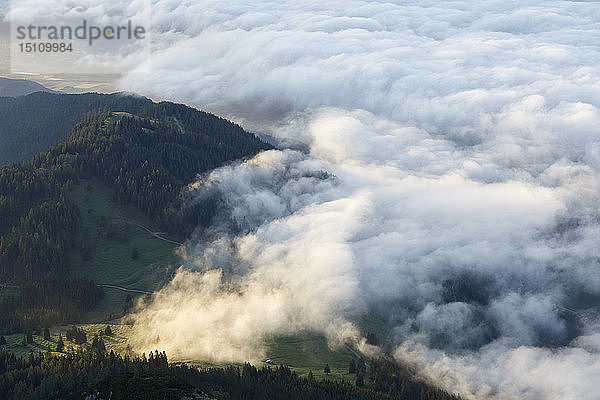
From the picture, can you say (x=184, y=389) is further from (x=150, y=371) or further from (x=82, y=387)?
(x=82, y=387)

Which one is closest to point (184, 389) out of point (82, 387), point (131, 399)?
point (131, 399)

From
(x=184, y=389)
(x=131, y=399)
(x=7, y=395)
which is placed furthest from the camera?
(x=7, y=395)

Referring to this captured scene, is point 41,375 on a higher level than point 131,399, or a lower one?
lower

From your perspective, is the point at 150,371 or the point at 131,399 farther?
the point at 150,371

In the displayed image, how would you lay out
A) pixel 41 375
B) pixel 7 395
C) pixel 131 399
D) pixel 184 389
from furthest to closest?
pixel 41 375 → pixel 7 395 → pixel 184 389 → pixel 131 399

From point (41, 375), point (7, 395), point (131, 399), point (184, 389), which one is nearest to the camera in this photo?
point (131, 399)

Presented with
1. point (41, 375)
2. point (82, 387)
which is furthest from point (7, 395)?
point (82, 387)

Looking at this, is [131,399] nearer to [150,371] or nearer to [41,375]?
[150,371]

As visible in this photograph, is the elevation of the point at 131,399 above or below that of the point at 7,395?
above

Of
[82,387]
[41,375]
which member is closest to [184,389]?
[82,387]
